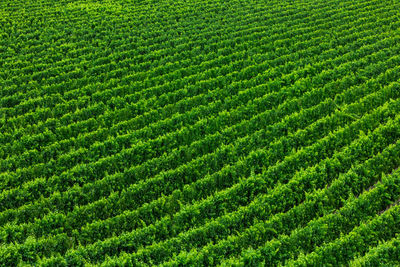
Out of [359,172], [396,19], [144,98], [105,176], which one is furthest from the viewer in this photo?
[396,19]

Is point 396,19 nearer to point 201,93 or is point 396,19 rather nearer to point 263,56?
point 263,56

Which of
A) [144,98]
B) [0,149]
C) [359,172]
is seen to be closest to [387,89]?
[359,172]

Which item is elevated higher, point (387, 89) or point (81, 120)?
point (81, 120)

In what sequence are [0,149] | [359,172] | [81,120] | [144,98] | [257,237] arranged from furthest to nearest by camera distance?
1. [144,98]
2. [81,120]
3. [0,149]
4. [359,172]
5. [257,237]

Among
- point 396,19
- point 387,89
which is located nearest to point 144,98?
point 387,89

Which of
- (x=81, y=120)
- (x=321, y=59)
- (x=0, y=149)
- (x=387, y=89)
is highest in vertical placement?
(x=321, y=59)

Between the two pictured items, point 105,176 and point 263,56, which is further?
point 263,56

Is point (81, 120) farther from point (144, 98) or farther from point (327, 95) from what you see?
point (327, 95)
